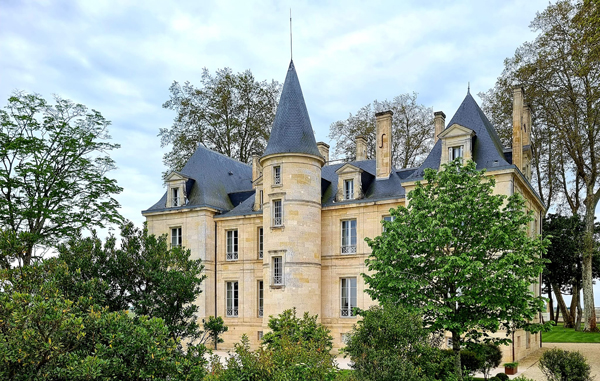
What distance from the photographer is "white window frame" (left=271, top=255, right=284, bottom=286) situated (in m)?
23.6

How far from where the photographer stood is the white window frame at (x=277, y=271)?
23.6 m

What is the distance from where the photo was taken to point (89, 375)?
6320 mm

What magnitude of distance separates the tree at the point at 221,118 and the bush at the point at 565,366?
2341 cm

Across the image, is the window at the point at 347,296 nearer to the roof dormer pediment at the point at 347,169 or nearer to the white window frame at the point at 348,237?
the white window frame at the point at 348,237

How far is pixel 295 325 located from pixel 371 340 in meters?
1.70

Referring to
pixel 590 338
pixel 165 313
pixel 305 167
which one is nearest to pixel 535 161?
pixel 590 338

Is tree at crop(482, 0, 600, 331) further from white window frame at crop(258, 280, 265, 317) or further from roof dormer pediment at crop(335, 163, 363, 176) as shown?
white window frame at crop(258, 280, 265, 317)

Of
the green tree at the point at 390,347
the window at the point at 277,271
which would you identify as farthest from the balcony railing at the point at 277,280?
the green tree at the point at 390,347

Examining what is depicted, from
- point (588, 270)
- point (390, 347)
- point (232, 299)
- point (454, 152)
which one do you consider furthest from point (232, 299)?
point (588, 270)

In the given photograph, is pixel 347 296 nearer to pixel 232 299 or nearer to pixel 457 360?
pixel 232 299

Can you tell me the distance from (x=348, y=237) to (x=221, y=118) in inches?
558

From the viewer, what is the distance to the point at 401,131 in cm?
3462

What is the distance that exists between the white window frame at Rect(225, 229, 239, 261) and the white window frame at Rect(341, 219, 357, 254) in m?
5.63

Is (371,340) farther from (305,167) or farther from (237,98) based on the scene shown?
(237,98)
